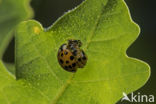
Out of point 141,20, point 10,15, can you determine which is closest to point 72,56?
point 10,15

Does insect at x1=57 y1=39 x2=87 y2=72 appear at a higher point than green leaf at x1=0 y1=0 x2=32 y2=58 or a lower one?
higher

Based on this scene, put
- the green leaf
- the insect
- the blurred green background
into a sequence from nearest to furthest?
the insect → the green leaf → the blurred green background

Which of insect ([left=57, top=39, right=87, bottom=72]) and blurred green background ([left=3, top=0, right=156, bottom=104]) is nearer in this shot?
insect ([left=57, top=39, right=87, bottom=72])

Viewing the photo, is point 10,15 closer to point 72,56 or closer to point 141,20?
point 72,56

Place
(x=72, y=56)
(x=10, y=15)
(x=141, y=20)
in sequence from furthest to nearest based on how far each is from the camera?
1. (x=141, y=20)
2. (x=10, y=15)
3. (x=72, y=56)

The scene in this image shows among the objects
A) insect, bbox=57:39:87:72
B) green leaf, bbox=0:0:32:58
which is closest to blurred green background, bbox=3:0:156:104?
green leaf, bbox=0:0:32:58

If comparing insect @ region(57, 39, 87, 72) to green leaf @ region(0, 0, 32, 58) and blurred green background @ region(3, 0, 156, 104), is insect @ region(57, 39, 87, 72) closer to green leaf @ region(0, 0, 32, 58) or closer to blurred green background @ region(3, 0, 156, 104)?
green leaf @ region(0, 0, 32, 58)

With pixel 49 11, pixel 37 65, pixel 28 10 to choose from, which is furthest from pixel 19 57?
pixel 49 11
